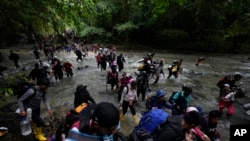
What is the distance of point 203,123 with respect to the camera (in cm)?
Result: 519

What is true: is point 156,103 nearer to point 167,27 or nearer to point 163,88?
point 163,88

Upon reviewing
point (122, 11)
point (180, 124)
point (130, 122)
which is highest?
point (122, 11)

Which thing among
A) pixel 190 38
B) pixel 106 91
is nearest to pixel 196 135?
pixel 106 91

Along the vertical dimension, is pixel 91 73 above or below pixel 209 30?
below

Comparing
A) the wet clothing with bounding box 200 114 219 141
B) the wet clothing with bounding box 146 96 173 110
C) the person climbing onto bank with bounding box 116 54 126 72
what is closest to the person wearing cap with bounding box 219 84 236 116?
the wet clothing with bounding box 146 96 173 110

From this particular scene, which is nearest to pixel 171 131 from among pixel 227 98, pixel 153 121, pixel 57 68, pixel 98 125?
pixel 153 121

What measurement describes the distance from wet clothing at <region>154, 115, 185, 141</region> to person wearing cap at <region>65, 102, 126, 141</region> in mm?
1088

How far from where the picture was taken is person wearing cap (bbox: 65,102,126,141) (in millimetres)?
2461

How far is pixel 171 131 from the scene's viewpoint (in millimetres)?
3449

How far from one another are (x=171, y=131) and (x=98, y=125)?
51.5 inches

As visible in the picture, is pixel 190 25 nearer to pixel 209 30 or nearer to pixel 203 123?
pixel 209 30

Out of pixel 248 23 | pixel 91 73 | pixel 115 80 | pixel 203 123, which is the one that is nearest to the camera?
pixel 203 123

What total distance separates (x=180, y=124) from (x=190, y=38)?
37.8 m

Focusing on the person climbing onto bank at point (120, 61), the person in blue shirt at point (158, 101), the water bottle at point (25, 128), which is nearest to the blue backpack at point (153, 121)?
the person in blue shirt at point (158, 101)
